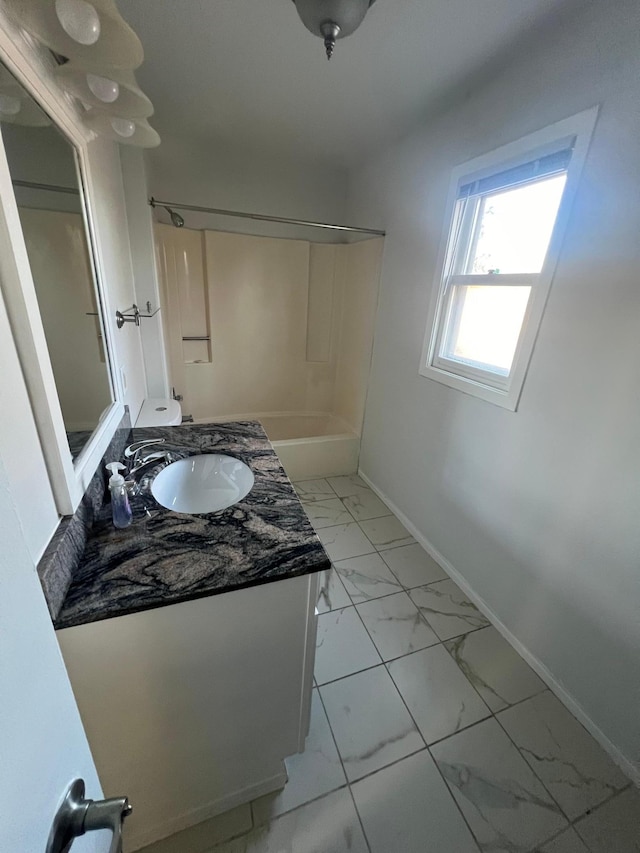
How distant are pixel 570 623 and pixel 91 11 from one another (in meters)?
2.21

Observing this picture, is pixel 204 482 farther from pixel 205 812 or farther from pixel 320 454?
pixel 320 454

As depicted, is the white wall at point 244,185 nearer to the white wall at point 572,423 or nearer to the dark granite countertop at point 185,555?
the white wall at point 572,423

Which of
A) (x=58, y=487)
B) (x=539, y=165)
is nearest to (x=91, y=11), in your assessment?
(x=58, y=487)

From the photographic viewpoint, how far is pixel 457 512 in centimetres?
184

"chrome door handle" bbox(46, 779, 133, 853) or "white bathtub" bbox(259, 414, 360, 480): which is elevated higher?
"chrome door handle" bbox(46, 779, 133, 853)

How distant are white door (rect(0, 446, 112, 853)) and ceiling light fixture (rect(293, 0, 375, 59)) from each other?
146 cm

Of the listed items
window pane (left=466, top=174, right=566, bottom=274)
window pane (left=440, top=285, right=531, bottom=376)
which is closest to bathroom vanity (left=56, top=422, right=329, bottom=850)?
window pane (left=440, top=285, right=531, bottom=376)

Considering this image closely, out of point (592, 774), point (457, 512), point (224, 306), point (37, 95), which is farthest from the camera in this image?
point (224, 306)

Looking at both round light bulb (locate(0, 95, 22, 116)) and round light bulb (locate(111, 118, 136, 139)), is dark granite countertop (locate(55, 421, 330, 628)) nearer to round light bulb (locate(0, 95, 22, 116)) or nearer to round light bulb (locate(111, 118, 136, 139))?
round light bulb (locate(0, 95, 22, 116))

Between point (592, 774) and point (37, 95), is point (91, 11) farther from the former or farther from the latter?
point (592, 774)

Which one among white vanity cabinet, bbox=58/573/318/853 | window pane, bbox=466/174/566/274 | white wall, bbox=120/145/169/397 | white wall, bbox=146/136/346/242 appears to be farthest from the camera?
white wall, bbox=146/136/346/242

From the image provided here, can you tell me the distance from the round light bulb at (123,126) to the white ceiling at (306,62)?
1.74 feet

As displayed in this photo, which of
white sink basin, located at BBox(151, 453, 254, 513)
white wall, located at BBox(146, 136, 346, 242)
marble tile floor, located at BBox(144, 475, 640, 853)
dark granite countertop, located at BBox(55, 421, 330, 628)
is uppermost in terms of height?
white wall, located at BBox(146, 136, 346, 242)

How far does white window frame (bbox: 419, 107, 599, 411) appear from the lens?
118 cm
